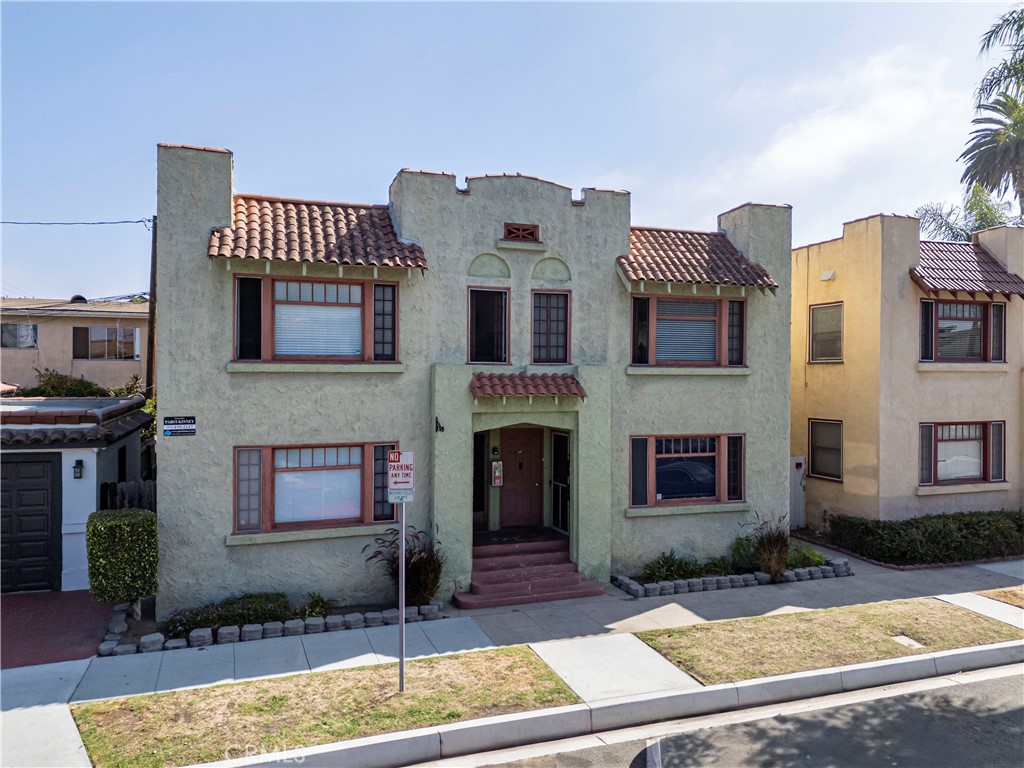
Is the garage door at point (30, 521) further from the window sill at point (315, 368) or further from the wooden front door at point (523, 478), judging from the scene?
the wooden front door at point (523, 478)

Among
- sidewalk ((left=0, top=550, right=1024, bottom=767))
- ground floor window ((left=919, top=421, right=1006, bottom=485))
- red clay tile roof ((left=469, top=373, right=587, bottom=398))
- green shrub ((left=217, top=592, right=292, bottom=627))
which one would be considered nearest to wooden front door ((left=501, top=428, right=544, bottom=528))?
red clay tile roof ((left=469, top=373, right=587, bottom=398))

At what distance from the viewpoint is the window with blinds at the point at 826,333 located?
17.2 meters

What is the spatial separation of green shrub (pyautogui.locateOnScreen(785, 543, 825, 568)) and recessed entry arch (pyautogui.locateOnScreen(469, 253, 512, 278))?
808cm

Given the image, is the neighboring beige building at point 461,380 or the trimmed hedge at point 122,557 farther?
the neighboring beige building at point 461,380

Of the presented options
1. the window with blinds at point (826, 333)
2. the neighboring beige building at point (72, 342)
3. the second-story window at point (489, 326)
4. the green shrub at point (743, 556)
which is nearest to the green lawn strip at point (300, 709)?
the second-story window at point (489, 326)

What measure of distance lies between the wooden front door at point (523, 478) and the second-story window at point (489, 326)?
2105 mm

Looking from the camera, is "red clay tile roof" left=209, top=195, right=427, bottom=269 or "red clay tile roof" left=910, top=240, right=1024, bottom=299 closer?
"red clay tile roof" left=209, top=195, right=427, bottom=269

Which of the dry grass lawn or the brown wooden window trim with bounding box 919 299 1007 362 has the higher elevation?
the brown wooden window trim with bounding box 919 299 1007 362

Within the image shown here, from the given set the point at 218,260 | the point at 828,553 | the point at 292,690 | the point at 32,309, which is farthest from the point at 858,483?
the point at 32,309

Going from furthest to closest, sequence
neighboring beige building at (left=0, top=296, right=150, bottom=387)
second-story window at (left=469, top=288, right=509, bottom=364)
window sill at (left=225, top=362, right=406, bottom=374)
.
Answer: neighboring beige building at (left=0, top=296, right=150, bottom=387), second-story window at (left=469, top=288, right=509, bottom=364), window sill at (left=225, top=362, right=406, bottom=374)

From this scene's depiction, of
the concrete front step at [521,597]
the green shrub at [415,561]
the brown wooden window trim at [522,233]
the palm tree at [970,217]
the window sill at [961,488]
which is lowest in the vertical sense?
the concrete front step at [521,597]

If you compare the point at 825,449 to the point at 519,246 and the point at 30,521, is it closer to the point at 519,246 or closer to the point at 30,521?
the point at 519,246

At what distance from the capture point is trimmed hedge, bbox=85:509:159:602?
10117 mm
